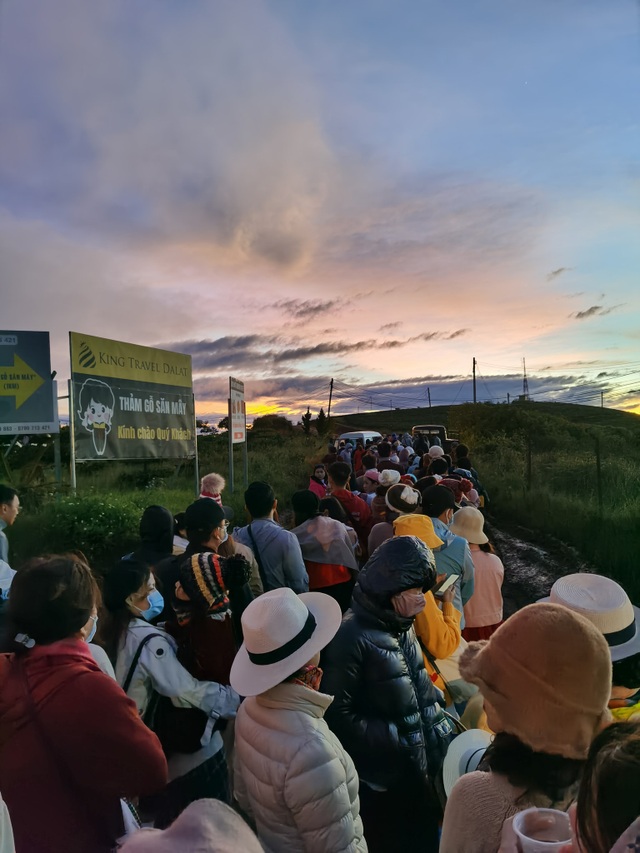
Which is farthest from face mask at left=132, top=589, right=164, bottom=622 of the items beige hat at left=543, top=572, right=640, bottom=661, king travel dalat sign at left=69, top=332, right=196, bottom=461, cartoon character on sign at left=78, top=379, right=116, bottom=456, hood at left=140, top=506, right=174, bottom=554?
cartoon character on sign at left=78, top=379, right=116, bottom=456

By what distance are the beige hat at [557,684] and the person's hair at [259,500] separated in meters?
3.02

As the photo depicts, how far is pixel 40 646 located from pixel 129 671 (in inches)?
26.6

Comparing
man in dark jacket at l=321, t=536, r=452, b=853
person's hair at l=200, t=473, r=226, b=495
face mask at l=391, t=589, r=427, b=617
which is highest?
person's hair at l=200, t=473, r=226, b=495

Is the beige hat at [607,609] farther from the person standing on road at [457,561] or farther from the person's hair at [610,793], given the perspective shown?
the person standing on road at [457,561]

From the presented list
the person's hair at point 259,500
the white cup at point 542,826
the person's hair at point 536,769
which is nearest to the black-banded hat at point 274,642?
the person's hair at point 536,769

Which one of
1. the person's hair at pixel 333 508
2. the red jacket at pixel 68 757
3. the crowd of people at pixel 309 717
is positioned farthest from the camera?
the person's hair at pixel 333 508

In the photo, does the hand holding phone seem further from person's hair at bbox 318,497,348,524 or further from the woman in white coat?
person's hair at bbox 318,497,348,524

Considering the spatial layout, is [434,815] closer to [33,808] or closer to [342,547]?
[33,808]

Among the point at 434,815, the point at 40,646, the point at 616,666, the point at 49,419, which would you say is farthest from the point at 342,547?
the point at 49,419

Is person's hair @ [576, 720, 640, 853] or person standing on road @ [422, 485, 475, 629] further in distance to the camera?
person standing on road @ [422, 485, 475, 629]

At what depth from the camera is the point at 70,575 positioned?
6.44 ft

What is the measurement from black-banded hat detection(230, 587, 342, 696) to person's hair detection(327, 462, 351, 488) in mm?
4098

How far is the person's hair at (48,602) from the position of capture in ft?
6.02

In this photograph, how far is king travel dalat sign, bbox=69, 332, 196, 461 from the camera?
9.01m
